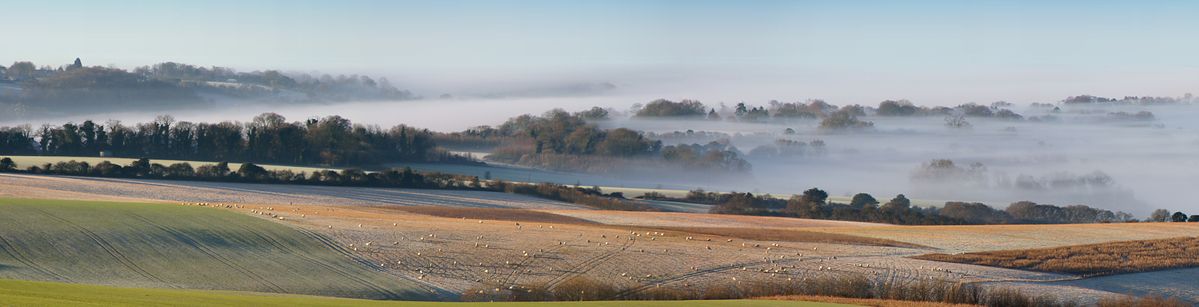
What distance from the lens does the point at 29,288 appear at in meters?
21.7

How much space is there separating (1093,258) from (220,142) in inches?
2651

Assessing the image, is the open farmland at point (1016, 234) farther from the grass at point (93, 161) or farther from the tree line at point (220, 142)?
the tree line at point (220, 142)

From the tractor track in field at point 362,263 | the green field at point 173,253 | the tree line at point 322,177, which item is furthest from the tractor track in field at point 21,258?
the tree line at point 322,177

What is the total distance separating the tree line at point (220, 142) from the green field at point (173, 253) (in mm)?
47067

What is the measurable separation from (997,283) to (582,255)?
13159 millimetres

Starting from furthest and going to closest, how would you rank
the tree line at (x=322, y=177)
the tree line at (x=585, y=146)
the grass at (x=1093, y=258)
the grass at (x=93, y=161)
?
the tree line at (x=585, y=146) < the grass at (x=93, y=161) < the tree line at (x=322, y=177) < the grass at (x=1093, y=258)

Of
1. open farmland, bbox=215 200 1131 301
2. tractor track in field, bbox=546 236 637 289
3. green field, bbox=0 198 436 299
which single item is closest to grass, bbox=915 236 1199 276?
open farmland, bbox=215 200 1131 301

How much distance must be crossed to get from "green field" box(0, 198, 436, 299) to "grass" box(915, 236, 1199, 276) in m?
21.0

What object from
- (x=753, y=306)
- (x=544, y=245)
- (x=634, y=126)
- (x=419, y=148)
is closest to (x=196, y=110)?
(x=634, y=126)

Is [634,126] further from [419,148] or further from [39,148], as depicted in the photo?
→ [39,148]

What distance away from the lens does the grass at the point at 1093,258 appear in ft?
135

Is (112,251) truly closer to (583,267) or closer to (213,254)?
(213,254)

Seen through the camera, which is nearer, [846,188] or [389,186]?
[389,186]

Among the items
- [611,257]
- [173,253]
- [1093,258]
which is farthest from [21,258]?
[1093,258]
